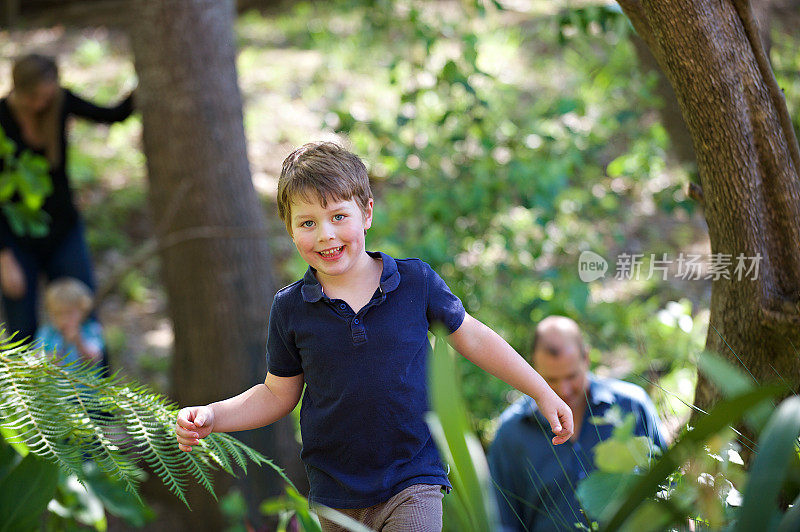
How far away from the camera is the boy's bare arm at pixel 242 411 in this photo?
4.95ft

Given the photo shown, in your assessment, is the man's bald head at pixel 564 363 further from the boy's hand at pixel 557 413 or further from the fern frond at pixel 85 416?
the fern frond at pixel 85 416

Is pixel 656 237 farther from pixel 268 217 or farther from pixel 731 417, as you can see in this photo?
pixel 731 417

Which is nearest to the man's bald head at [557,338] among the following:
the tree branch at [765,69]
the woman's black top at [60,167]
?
the tree branch at [765,69]

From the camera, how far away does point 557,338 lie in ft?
10.1

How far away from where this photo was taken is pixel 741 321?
1829 mm

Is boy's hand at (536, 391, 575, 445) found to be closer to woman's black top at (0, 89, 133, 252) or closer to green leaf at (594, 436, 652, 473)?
green leaf at (594, 436, 652, 473)

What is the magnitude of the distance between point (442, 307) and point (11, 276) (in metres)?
3.17

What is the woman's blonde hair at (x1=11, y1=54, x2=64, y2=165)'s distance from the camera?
3.64 m

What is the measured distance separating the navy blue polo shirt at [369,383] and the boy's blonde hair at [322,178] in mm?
165

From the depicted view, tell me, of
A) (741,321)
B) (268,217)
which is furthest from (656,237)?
(741,321)

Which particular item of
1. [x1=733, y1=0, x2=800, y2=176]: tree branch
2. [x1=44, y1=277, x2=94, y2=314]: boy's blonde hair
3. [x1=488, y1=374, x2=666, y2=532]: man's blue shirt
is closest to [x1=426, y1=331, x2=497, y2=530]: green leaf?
[x1=733, y1=0, x2=800, y2=176]: tree branch

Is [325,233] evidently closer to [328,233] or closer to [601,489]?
[328,233]

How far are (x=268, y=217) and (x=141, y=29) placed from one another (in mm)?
3031

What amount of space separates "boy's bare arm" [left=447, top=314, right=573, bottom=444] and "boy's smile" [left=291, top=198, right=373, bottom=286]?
0.93ft
